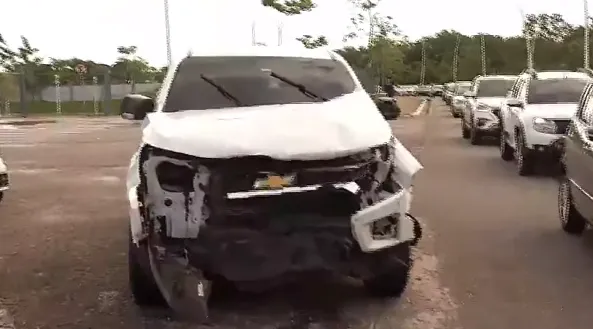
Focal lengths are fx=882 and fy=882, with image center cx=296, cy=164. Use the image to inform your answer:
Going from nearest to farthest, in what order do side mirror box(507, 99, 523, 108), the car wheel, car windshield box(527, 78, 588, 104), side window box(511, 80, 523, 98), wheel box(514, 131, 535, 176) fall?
wheel box(514, 131, 535, 176) < side mirror box(507, 99, 523, 108) < car windshield box(527, 78, 588, 104) < side window box(511, 80, 523, 98) < the car wheel

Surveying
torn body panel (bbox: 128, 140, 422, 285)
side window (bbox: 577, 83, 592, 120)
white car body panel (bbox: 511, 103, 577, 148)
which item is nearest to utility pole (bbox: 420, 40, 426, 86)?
white car body panel (bbox: 511, 103, 577, 148)

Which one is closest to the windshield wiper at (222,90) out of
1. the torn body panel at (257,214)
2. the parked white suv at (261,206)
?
the parked white suv at (261,206)

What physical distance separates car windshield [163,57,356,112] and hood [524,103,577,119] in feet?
22.7

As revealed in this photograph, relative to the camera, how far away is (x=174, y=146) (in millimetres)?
5758

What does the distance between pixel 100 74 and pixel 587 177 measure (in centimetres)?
4586

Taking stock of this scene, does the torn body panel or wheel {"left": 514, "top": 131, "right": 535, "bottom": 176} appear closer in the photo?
the torn body panel

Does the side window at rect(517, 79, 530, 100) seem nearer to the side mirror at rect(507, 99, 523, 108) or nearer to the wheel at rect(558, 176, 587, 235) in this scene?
the side mirror at rect(507, 99, 523, 108)

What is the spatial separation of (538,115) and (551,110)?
0.32 meters

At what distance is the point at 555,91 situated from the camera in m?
15.2

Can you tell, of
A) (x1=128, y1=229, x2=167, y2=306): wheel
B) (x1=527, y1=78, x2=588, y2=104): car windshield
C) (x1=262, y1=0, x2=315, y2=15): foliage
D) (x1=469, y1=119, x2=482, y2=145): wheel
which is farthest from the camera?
(x1=262, y1=0, x2=315, y2=15): foliage

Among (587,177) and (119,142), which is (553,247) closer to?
(587,177)

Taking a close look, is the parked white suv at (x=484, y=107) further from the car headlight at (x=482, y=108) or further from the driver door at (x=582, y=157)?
the driver door at (x=582, y=157)

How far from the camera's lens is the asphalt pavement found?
239 inches

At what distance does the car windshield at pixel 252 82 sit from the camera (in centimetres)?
722
